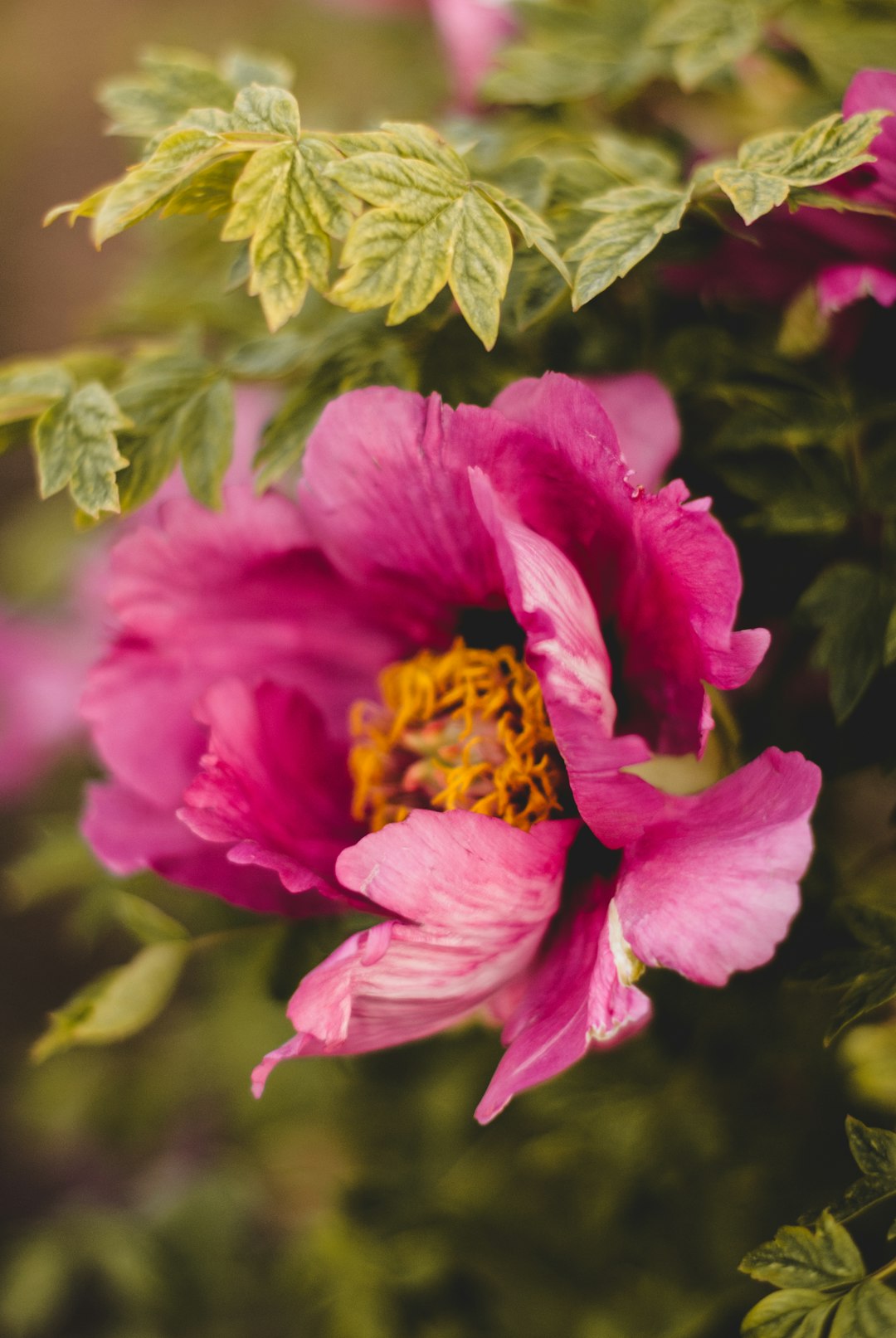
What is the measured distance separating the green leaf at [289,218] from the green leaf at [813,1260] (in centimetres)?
36

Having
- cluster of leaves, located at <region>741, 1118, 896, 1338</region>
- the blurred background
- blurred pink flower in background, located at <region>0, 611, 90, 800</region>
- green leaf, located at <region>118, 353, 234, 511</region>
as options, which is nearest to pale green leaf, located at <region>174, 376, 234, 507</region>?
green leaf, located at <region>118, 353, 234, 511</region>

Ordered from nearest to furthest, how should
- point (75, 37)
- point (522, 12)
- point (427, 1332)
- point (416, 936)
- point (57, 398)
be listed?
point (416, 936) < point (57, 398) < point (522, 12) < point (427, 1332) < point (75, 37)

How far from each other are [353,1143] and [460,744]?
571mm

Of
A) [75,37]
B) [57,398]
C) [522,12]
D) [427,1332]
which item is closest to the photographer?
[57,398]

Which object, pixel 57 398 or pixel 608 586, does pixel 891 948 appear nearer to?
pixel 608 586

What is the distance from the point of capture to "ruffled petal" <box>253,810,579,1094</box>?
1.23 ft

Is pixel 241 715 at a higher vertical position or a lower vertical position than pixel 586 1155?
higher

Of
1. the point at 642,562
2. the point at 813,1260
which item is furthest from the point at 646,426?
the point at 813,1260

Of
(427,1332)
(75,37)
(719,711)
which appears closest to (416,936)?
(719,711)

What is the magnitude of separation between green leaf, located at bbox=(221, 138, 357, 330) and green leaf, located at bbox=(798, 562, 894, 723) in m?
0.23

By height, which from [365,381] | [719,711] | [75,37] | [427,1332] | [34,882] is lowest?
[427,1332]

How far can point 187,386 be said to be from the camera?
51 cm

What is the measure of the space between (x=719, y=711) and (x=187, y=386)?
0.27 meters

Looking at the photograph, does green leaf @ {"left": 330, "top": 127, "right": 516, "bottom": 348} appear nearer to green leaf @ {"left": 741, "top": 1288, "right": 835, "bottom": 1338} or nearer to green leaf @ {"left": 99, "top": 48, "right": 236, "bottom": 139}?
green leaf @ {"left": 99, "top": 48, "right": 236, "bottom": 139}
